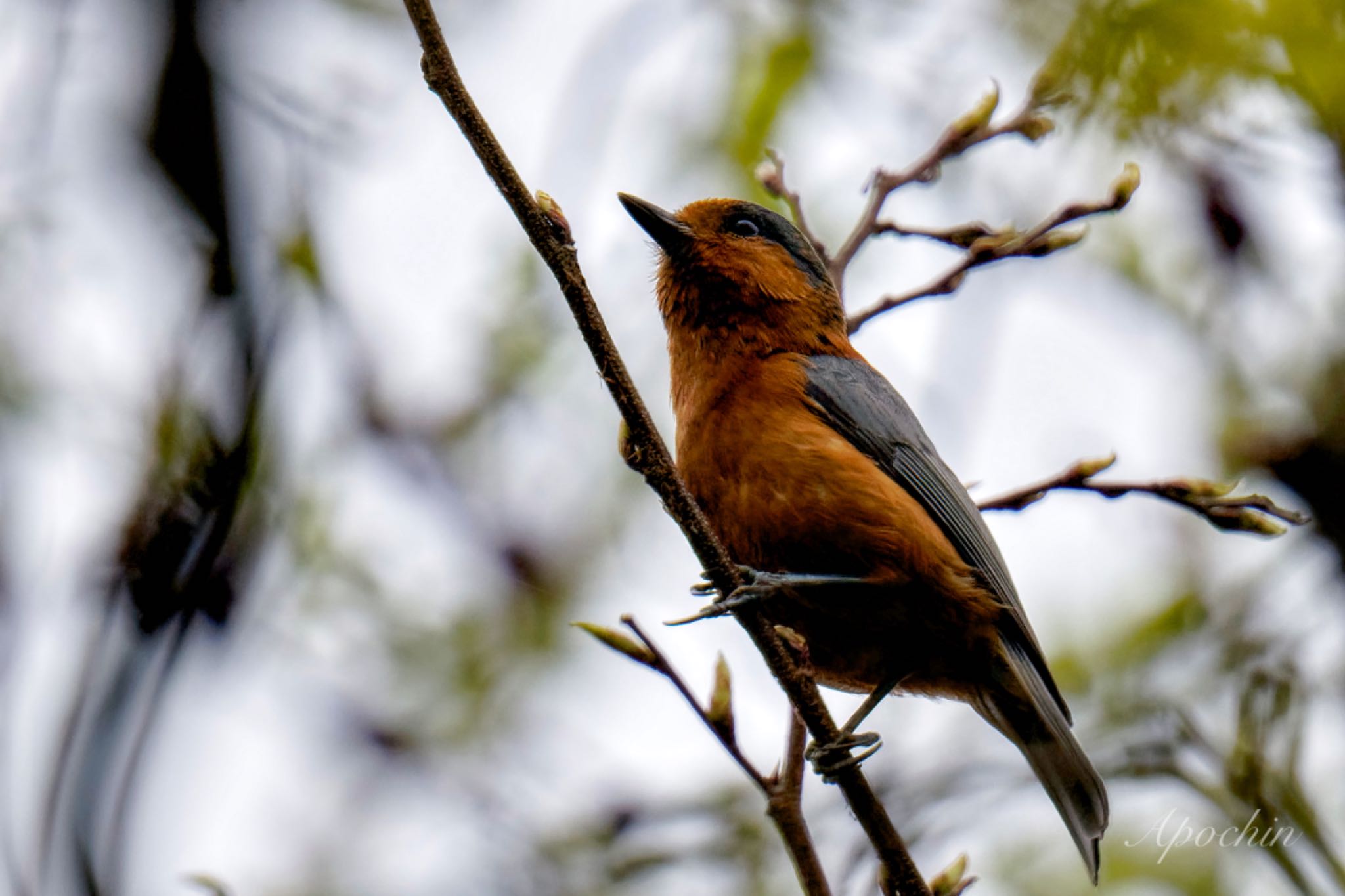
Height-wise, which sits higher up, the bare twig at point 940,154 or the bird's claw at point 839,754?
the bare twig at point 940,154

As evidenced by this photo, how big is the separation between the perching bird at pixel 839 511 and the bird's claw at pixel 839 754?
1.09ft

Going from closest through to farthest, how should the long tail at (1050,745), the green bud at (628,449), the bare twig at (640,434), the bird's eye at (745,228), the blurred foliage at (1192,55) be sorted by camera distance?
the bare twig at (640,434)
the green bud at (628,449)
the blurred foliage at (1192,55)
the long tail at (1050,745)
the bird's eye at (745,228)

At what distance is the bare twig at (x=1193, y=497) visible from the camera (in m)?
4.08

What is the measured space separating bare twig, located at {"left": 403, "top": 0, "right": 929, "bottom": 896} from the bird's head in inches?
73.1

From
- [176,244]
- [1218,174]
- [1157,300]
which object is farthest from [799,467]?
[1157,300]

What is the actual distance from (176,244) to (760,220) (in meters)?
2.73

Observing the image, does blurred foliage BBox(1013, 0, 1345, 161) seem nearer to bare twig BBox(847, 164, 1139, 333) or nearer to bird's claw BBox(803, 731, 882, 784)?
bare twig BBox(847, 164, 1139, 333)

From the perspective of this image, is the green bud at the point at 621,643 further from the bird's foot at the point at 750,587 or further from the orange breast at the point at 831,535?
the orange breast at the point at 831,535

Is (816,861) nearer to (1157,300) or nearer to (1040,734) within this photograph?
(1040,734)

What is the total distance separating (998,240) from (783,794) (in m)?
2.08

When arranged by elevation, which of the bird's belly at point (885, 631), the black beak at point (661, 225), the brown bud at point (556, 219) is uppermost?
the black beak at point (661, 225)

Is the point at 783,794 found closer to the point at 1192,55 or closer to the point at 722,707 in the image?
the point at 722,707

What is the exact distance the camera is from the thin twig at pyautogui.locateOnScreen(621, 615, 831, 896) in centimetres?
315

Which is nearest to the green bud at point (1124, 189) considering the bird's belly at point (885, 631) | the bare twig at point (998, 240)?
the bare twig at point (998, 240)
